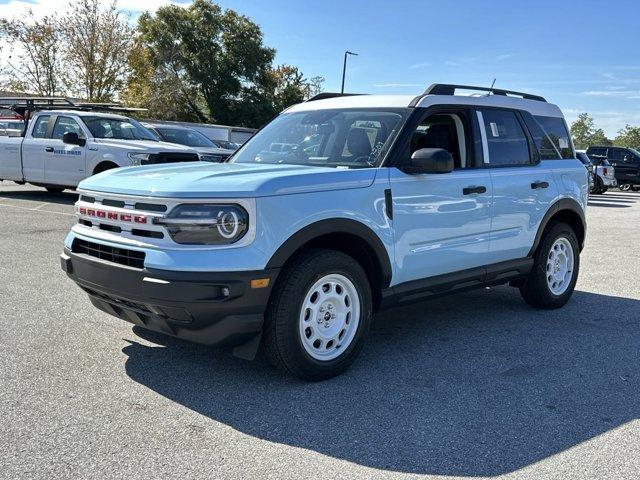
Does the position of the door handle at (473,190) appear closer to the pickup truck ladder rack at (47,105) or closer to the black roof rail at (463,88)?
the black roof rail at (463,88)

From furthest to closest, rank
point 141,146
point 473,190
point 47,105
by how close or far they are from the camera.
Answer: point 47,105, point 141,146, point 473,190

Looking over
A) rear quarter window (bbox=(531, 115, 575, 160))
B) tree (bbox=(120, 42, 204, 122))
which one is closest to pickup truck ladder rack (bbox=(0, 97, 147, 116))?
rear quarter window (bbox=(531, 115, 575, 160))

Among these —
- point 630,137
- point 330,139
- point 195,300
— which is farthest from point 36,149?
point 630,137

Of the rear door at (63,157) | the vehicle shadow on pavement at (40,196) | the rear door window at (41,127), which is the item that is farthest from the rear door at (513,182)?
the rear door window at (41,127)

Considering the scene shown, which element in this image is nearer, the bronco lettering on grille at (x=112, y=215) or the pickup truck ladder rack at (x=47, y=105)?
the bronco lettering on grille at (x=112, y=215)

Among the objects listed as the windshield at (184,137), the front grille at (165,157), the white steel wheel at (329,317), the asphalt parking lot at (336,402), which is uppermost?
the windshield at (184,137)

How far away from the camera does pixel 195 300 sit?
3.62 metres

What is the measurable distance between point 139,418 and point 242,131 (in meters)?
31.5

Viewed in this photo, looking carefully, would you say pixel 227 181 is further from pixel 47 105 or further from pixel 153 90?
pixel 153 90

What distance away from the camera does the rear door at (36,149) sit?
1363cm

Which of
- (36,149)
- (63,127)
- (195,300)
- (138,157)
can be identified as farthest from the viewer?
(36,149)

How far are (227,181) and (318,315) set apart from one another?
1.03m

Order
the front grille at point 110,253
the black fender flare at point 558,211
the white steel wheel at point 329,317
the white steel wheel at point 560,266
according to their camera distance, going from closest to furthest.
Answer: the front grille at point 110,253, the white steel wheel at point 329,317, the black fender flare at point 558,211, the white steel wheel at point 560,266

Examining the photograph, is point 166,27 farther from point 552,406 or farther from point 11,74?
point 552,406
